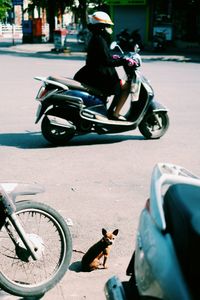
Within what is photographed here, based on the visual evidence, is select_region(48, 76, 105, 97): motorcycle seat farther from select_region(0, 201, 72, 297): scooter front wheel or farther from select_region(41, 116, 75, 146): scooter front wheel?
select_region(0, 201, 72, 297): scooter front wheel

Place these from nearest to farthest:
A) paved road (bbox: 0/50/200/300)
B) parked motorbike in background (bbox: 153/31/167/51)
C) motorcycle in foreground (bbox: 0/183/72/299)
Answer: motorcycle in foreground (bbox: 0/183/72/299) → paved road (bbox: 0/50/200/300) → parked motorbike in background (bbox: 153/31/167/51)

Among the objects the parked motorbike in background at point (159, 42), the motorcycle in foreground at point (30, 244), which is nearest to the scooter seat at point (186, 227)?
the motorcycle in foreground at point (30, 244)

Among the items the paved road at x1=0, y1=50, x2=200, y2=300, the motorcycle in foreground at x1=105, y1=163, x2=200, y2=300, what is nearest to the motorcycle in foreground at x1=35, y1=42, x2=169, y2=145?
the paved road at x1=0, y1=50, x2=200, y2=300

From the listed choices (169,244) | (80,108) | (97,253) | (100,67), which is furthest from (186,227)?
(100,67)

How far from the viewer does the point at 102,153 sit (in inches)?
A: 294

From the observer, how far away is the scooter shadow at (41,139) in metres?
7.91

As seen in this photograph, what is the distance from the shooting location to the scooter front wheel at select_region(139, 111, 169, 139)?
816 centimetres

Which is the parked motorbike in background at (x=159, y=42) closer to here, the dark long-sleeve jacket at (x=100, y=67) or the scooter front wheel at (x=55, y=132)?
the dark long-sleeve jacket at (x=100, y=67)

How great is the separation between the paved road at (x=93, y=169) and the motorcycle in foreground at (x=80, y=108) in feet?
0.90

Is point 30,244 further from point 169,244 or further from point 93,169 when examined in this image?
point 93,169

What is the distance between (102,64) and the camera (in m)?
7.75

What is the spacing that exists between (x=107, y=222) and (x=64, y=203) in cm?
67

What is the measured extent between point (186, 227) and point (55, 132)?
18.9 feet

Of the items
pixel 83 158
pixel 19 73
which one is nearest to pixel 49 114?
pixel 83 158
